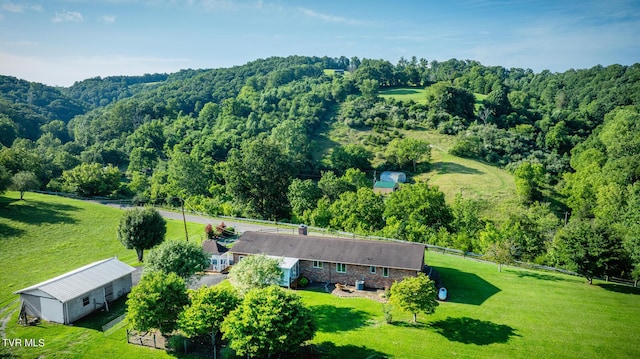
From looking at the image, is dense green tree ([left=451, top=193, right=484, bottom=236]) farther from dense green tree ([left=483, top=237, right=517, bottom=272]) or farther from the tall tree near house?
the tall tree near house

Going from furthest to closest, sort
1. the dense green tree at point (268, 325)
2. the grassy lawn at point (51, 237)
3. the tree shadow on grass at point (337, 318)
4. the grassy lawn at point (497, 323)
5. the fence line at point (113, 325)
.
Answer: the grassy lawn at point (51, 237)
the tree shadow on grass at point (337, 318)
the fence line at point (113, 325)
the grassy lawn at point (497, 323)
the dense green tree at point (268, 325)

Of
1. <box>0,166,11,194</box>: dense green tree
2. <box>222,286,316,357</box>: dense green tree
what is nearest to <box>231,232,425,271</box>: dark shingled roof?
<box>222,286,316,357</box>: dense green tree

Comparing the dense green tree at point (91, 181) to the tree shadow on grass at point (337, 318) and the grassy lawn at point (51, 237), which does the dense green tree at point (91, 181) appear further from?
the tree shadow on grass at point (337, 318)

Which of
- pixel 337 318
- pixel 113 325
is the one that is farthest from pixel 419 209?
pixel 113 325

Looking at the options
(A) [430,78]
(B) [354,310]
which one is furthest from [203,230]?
(A) [430,78]

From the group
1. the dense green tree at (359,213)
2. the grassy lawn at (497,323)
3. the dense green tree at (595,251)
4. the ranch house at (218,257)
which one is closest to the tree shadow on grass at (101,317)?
the ranch house at (218,257)

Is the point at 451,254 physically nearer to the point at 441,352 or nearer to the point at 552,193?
the point at 441,352
